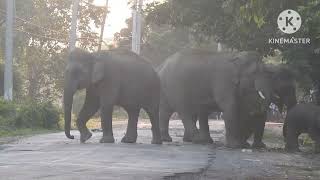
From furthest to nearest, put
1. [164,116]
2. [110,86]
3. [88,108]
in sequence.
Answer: [164,116], [88,108], [110,86]

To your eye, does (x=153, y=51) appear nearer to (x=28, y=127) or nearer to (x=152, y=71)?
(x=28, y=127)

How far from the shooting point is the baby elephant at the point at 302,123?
1578 centimetres

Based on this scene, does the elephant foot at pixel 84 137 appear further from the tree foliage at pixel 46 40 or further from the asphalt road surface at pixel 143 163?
the tree foliage at pixel 46 40

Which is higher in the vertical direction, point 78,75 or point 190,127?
point 78,75

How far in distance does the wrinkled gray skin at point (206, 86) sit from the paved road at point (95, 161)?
239 cm

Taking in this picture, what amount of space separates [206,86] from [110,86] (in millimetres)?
2694

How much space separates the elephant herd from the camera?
16.1 meters

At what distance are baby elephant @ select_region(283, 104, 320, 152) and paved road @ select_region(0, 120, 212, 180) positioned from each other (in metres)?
2.83

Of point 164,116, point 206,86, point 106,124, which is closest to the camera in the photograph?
point 106,124

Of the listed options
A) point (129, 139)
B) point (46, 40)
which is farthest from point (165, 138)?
point (46, 40)

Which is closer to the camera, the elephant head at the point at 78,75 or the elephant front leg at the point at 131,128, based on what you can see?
the elephant head at the point at 78,75
